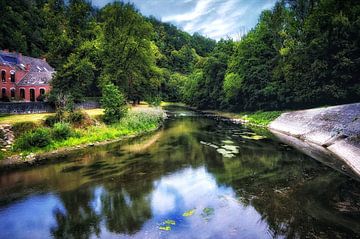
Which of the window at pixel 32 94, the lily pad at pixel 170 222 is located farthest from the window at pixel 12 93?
the lily pad at pixel 170 222

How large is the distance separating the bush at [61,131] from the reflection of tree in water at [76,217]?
13503mm

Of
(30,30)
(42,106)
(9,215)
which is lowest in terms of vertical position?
(9,215)

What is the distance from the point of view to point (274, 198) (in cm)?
1811

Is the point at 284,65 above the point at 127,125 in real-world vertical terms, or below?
above

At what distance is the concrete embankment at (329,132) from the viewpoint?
26580 millimetres

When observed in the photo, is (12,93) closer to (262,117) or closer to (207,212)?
(262,117)

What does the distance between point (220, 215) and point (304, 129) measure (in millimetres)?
27737

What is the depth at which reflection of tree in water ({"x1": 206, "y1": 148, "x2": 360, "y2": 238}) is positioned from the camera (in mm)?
14477

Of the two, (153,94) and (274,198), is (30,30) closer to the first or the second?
(153,94)

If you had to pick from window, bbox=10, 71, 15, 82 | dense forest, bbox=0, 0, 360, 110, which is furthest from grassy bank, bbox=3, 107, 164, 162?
window, bbox=10, 71, 15, 82

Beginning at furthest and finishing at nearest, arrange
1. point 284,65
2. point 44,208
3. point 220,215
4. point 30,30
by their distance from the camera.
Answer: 1. point 30,30
2. point 284,65
3. point 44,208
4. point 220,215

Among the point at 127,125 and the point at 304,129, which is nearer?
the point at 304,129

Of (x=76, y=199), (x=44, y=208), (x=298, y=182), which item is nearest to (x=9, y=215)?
(x=44, y=208)

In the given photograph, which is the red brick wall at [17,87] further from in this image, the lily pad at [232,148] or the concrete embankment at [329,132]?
the concrete embankment at [329,132]
